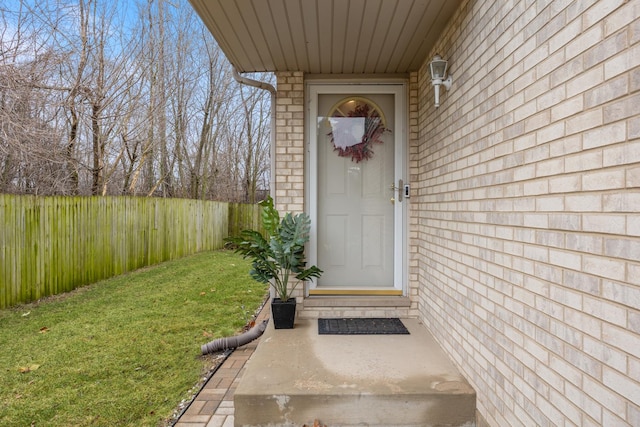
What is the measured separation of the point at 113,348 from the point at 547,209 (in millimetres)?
3835

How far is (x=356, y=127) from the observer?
405cm

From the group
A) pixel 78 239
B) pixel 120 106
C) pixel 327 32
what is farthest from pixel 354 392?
pixel 120 106

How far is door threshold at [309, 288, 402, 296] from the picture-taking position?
155 inches

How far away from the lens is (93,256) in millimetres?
6316

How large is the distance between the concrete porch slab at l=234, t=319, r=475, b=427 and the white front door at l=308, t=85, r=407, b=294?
4.32 feet

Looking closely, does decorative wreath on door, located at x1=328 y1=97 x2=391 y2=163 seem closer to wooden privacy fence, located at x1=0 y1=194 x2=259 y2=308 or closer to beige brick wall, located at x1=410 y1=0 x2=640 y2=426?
beige brick wall, located at x1=410 y1=0 x2=640 y2=426

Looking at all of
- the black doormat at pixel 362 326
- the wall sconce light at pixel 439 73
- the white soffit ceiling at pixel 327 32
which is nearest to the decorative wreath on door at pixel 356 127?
the white soffit ceiling at pixel 327 32

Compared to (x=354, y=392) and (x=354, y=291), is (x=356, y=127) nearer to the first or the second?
(x=354, y=291)

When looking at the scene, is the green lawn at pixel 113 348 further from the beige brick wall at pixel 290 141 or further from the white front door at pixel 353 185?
the beige brick wall at pixel 290 141

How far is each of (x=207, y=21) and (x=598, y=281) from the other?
2963 millimetres

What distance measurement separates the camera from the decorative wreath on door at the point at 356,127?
4.04 meters

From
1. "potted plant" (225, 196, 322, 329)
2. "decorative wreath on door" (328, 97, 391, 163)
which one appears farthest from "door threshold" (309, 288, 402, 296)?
"decorative wreath on door" (328, 97, 391, 163)

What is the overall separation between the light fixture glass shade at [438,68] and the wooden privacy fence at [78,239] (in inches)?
204

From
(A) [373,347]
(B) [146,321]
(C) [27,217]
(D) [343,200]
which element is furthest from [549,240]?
(C) [27,217]
